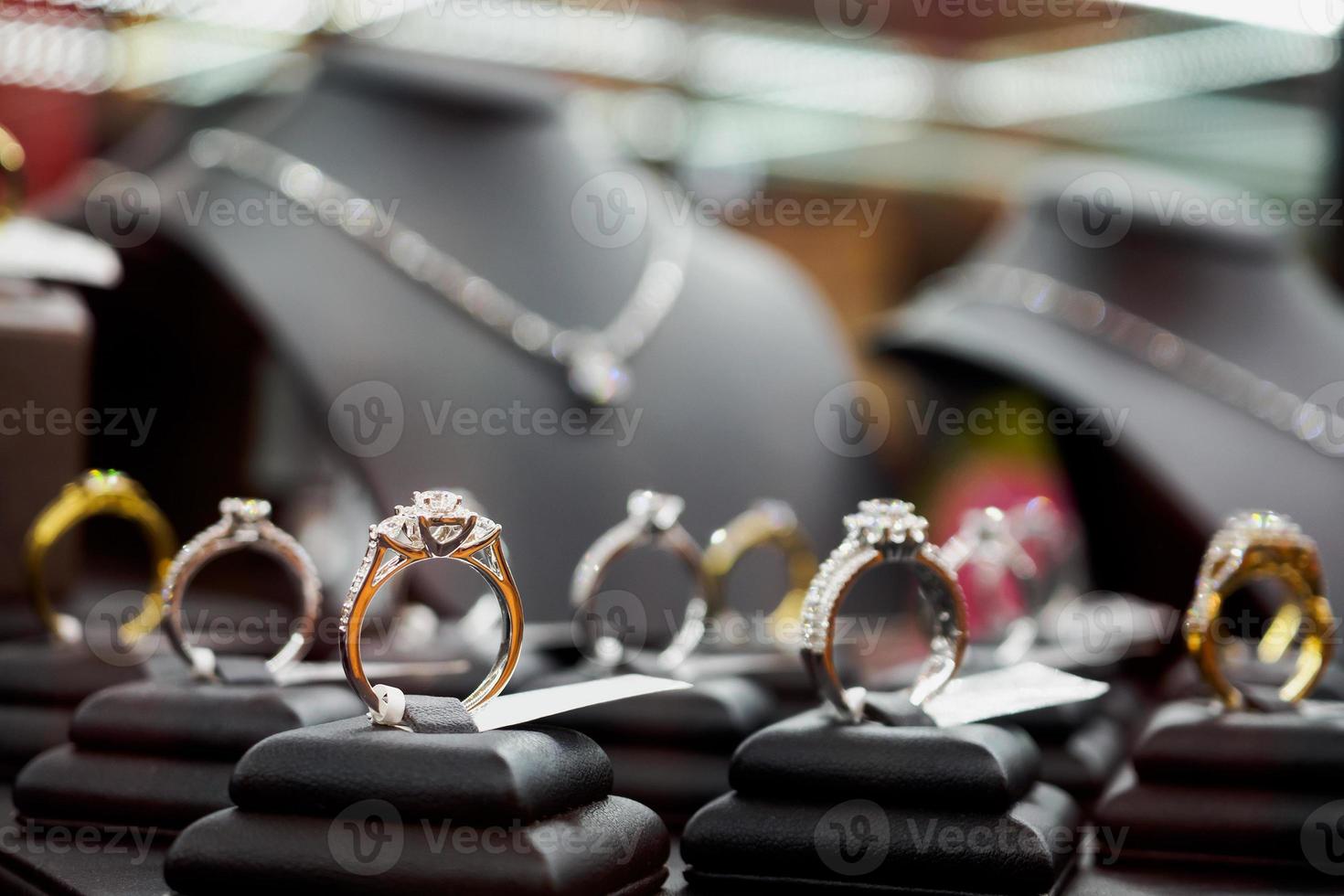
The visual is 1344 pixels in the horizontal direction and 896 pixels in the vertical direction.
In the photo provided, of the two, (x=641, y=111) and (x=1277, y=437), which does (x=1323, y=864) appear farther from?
(x=641, y=111)

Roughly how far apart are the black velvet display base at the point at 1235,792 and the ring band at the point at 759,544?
12.8 inches

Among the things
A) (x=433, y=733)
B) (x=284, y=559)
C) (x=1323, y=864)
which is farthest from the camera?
(x=284, y=559)

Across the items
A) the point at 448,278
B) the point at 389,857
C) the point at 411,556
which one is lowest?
the point at 389,857

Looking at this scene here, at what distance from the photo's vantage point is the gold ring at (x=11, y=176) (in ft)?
4.18

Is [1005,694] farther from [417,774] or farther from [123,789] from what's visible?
[123,789]

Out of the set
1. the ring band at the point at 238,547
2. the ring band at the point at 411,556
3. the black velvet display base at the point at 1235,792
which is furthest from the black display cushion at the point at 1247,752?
the ring band at the point at 238,547

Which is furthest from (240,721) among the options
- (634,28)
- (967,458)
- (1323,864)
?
(634,28)

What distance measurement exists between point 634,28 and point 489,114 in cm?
190

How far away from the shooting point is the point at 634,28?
3.48m

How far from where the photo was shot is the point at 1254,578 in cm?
96

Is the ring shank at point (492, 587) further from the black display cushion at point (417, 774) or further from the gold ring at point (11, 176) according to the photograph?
the gold ring at point (11, 176)

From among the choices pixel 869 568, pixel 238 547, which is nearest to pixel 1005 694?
pixel 869 568

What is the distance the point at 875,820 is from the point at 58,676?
0.64 meters

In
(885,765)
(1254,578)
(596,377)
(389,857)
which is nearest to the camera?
(389,857)
